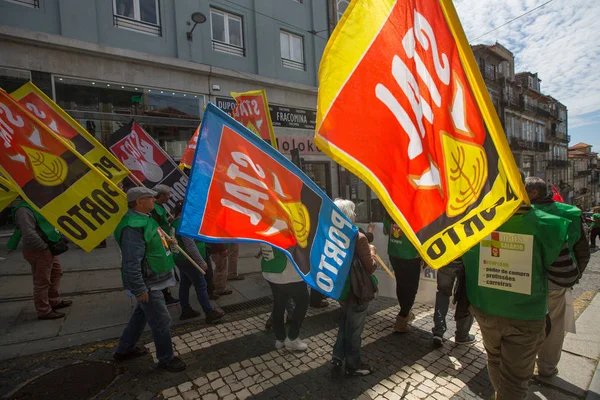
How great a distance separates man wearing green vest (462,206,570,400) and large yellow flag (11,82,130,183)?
161 inches

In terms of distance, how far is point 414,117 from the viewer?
188 centimetres

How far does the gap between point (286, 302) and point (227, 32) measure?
39.6ft

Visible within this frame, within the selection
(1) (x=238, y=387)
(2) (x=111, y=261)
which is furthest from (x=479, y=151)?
(2) (x=111, y=261)

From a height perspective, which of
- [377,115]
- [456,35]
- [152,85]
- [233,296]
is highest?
Result: [152,85]

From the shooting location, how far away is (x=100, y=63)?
956cm

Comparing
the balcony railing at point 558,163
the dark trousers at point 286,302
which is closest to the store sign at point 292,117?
the dark trousers at point 286,302

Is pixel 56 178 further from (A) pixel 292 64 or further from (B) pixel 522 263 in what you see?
(A) pixel 292 64

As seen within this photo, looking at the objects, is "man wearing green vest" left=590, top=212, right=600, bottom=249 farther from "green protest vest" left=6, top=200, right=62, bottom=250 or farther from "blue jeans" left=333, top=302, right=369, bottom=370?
"green protest vest" left=6, top=200, right=62, bottom=250

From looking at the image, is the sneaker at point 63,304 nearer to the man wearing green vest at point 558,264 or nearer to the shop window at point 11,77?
the man wearing green vest at point 558,264

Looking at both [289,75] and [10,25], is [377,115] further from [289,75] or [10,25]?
[289,75]

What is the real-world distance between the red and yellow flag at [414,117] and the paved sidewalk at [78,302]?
4011mm

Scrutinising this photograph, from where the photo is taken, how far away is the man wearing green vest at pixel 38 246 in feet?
14.3

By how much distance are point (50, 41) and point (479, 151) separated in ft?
36.7

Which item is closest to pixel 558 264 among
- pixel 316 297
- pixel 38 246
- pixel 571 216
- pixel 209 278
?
pixel 571 216
